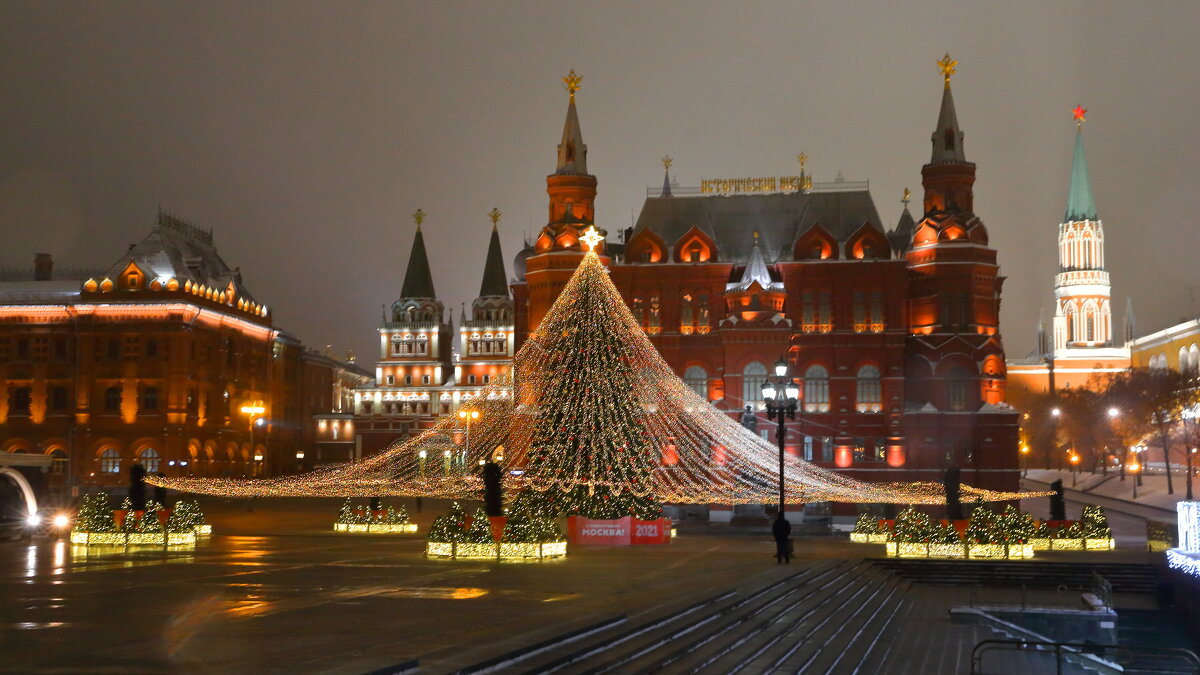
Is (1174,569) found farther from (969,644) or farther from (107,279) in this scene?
(107,279)

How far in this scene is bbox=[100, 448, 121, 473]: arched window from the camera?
77.8 meters

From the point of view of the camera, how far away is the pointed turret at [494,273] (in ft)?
376

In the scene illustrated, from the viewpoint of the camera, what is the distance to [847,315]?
7475cm

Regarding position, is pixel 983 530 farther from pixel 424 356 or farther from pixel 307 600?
pixel 424 356

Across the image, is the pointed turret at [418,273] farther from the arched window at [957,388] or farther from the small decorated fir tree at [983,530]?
the small decorated fir tree at [983,530]

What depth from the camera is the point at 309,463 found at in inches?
4370

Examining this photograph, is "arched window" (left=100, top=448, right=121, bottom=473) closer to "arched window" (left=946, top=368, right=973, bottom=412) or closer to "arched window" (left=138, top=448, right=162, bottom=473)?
"arched window" (left=138, top=448, right=162, bottom=473)

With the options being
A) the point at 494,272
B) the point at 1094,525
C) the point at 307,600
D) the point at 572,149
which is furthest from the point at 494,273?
the point at 307,600

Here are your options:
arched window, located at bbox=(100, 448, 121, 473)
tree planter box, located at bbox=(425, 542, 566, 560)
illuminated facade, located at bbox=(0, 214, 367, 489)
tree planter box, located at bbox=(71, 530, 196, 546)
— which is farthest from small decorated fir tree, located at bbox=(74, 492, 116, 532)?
arched window, located at bbox=(100, 448, 121, 473)

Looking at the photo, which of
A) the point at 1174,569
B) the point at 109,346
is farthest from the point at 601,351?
the point at 109,346

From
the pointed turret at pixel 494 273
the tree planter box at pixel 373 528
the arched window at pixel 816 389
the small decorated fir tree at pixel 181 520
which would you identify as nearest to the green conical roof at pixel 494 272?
the pointed turret at pixel 494 273

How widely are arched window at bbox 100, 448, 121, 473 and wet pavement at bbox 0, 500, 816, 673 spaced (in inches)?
1692

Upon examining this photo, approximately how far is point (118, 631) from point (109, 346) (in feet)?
→ 221

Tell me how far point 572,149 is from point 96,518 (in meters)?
46.7
